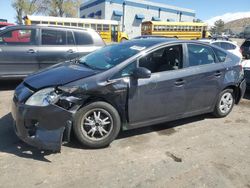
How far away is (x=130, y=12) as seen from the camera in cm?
5778

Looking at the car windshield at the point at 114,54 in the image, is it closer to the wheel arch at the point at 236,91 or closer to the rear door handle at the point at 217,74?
the rear door handle at the point at 217,74

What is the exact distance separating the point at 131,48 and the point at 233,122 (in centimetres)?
245

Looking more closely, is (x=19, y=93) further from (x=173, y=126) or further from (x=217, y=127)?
(x=217, y=127)

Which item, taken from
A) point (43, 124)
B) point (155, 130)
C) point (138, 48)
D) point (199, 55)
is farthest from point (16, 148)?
point (199, 55)

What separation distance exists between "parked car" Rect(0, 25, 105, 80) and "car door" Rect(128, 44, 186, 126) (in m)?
3.49

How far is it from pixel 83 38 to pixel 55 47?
81cm

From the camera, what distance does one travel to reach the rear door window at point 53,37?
737 cm

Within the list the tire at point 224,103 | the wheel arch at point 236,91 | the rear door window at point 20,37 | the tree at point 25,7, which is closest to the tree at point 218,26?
the tree at point 25,7

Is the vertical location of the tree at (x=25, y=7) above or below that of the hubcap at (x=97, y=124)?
above

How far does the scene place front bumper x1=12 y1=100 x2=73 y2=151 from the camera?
3633 millimetres

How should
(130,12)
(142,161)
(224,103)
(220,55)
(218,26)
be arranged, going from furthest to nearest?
(218,26)
(130,12)
(224,103)
(220,55)
(142,161)

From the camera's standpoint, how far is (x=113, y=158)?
382cm

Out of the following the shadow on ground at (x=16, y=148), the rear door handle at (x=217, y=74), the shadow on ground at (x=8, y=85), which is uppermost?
the rear door handle at (x=217, y=74)

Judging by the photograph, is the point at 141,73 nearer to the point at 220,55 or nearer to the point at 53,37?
the point at 220,55
